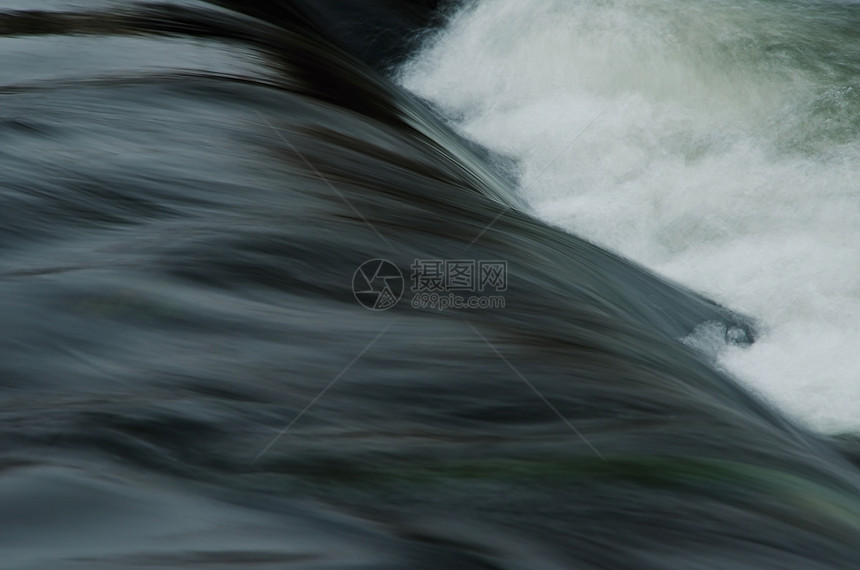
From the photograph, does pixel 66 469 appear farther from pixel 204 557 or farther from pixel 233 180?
pixel 233 180

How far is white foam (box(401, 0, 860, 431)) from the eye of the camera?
17.3ft

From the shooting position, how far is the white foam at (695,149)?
5.26 metres

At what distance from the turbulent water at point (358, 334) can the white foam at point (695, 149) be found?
0.13ft

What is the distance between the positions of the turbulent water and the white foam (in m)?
0.04
